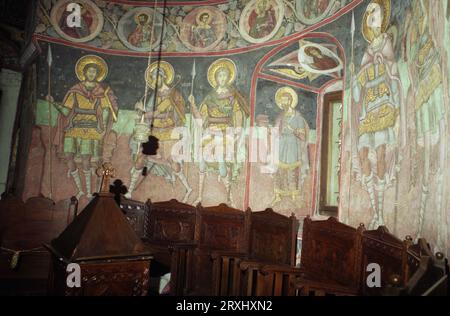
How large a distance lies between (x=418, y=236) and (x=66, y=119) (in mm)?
6648

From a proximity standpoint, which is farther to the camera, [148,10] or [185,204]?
[148,10]

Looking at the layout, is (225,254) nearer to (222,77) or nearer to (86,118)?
(222,77)

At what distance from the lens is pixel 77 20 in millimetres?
7305

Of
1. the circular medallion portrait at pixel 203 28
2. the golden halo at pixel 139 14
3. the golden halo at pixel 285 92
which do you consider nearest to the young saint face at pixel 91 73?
the golden halo at pixel 139 14

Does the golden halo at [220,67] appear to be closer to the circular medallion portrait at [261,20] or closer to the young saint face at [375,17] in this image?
the circular medallion portrait at [261,20]

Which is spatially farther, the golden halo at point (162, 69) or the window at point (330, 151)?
the golden halo at point (162, 69)

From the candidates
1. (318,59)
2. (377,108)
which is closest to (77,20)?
(318,59)

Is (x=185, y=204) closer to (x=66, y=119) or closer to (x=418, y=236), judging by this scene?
(x=66, y=119)

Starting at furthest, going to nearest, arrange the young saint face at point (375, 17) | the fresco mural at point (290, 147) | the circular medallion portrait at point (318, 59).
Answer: the fresco mural at point (290, 147), the circular medallion portrait at point (318, 59), the young saint face at point (375, 17)

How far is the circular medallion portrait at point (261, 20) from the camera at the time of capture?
6496 mm

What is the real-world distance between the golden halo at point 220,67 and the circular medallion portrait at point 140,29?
136cm

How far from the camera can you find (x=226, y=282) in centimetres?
477

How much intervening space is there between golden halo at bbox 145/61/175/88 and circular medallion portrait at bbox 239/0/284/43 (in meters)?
1.71
